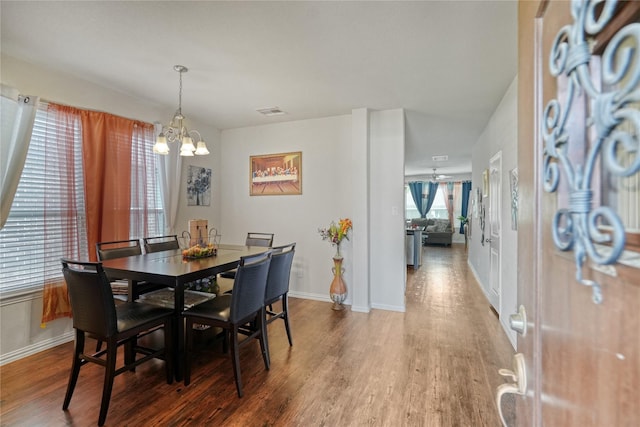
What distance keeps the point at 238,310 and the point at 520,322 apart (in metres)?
1.85

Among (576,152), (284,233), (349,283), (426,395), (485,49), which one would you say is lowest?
(426,395)

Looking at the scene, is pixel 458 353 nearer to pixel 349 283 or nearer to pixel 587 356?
pixel 349 283

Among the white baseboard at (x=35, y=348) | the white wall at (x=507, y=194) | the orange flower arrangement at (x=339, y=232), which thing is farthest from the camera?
the orange flower arrangement at (x=339, y=232)

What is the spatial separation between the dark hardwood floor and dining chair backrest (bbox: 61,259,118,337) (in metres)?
0.56

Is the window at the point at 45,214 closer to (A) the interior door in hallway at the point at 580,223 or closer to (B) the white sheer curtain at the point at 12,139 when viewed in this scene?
(B) the white sheer curtain at the point at 12,139

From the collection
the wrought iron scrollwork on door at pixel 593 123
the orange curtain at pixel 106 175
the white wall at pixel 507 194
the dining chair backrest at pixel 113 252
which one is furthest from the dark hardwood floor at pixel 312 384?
the wrought iron scrollwork on door at pixel 593 123

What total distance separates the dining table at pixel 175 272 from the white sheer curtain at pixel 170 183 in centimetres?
134

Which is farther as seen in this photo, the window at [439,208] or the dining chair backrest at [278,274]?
the window at [439,208]

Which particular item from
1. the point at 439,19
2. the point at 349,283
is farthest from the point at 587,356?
the point at 349,283

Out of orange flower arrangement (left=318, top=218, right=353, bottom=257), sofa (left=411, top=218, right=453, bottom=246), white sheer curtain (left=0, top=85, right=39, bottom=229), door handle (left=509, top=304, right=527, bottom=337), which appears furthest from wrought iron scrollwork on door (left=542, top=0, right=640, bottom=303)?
sofa (left=411, top=218, right=453, bottom=246)

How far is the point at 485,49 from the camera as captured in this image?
242 cm

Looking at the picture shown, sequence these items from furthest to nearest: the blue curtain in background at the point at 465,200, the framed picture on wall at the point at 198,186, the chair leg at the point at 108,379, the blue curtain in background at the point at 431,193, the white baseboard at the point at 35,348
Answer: the blue curtain in background at the point at 431,193
the blue curtain in background at the point at 465,200
the framed picture on wall at the point at 198,186
the white baseboard at the point at 35,348
the chair leg at the point at 108,379

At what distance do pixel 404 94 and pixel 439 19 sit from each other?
1319 mm

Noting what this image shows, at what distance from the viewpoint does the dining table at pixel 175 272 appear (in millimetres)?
2066
